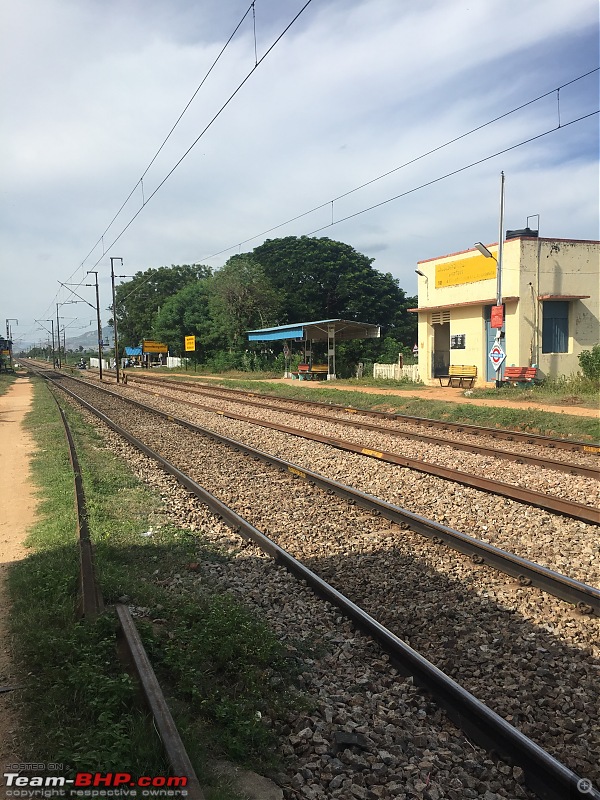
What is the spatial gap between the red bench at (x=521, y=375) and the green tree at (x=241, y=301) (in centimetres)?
3004

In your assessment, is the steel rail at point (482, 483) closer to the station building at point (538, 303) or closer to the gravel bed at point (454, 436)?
the gravel bed at point (454, 436)

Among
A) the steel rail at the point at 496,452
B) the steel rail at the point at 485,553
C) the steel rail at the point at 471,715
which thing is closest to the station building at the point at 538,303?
the steel rail at the point at 496,452

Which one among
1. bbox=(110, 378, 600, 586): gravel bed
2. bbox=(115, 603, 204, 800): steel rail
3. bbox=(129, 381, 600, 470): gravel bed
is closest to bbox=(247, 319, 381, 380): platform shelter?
bbox=(129, 381, 600, 470): gravel bed

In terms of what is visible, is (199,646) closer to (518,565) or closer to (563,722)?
(563,722)

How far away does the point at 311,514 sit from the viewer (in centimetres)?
800

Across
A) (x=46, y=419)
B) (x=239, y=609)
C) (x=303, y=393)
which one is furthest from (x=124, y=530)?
(x=303, y=393)

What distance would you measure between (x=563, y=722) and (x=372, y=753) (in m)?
1.19

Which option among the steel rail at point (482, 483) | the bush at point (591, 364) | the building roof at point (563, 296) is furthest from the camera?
the building roof at point (563, 296)

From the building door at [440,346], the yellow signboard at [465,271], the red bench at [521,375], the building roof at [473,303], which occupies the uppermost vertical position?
the yellow signboard at [465,271]

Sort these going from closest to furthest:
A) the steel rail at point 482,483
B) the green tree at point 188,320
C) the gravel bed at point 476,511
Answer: the gravel bed at point 476,511 < the steel rail at point 482,483 < the green tree at point 188,320

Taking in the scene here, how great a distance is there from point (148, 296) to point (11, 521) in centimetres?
8635

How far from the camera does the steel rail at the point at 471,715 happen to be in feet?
9.98

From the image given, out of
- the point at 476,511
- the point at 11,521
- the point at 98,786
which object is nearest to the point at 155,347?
the point at 11,521

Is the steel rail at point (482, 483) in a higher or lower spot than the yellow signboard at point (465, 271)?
lower
